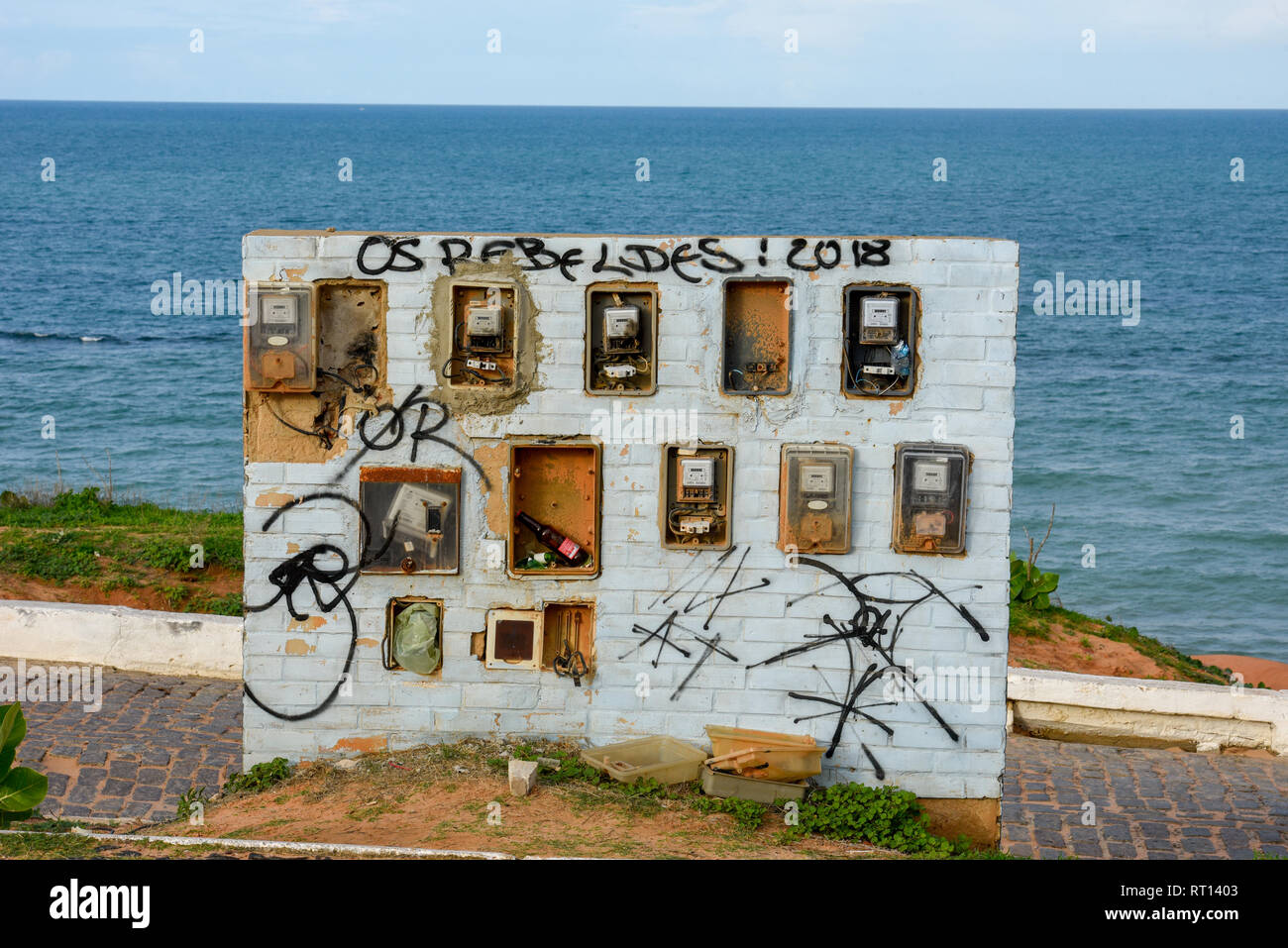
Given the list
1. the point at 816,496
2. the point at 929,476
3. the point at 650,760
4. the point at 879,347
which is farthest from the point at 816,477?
the point at 650,760

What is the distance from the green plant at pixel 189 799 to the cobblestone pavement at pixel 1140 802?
6.82m

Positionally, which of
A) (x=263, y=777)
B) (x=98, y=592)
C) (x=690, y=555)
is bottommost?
(x=263, y=777)

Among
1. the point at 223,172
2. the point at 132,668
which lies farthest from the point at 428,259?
the point at 223,172

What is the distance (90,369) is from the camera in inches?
1791

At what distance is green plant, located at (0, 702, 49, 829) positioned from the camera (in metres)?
8.80

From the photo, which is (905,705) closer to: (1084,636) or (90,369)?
(1084,636)

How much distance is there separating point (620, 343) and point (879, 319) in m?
1.95

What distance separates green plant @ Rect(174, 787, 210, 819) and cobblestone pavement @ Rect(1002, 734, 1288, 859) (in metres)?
6.82

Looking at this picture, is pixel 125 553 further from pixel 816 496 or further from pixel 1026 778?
pixel 1026 778

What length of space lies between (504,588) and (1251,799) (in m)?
7.76

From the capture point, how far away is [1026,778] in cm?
1315

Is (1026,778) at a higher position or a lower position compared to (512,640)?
lower
